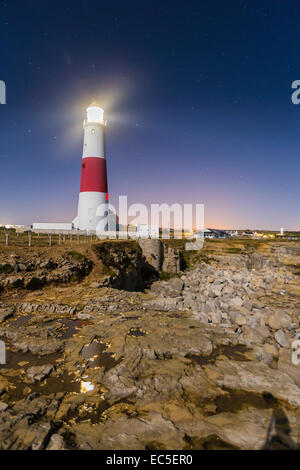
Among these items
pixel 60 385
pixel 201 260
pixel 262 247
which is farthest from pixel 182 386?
pixel 262 247

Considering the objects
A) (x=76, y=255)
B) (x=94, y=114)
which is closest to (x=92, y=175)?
(x=94, y=114)

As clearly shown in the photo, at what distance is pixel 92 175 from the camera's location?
35.3 metres

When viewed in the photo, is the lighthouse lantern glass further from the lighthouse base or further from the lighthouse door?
the lighthouse door

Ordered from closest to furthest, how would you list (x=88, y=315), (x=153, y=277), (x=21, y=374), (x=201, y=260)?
(x=21, y=374) < (x=88, y=315) < (x=153, y=277) < (x=201, y=260)

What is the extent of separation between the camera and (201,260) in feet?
153

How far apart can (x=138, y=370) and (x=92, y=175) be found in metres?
31.2

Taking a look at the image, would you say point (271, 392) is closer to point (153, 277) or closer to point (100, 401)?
point (100, 401)

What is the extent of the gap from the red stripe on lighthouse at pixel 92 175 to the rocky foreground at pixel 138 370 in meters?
18.8

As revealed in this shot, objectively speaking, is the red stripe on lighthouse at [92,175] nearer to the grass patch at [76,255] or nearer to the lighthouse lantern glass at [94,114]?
the lighthouse lantern glass at [94,114]

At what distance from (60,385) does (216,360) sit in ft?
21.4

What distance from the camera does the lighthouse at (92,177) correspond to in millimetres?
35438

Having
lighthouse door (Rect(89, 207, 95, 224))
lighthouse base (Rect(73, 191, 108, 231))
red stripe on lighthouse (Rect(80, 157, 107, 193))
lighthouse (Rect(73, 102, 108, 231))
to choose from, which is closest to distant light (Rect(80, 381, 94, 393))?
lighthouse (Rect(73, 102, 108, 231))

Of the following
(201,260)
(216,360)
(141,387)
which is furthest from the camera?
(201,260)

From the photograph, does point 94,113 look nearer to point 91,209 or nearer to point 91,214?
point 91,209
